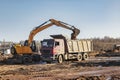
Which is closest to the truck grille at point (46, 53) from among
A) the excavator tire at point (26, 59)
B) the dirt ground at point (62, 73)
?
the excavator tire at point (26, 59)

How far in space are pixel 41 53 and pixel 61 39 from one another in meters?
2.96

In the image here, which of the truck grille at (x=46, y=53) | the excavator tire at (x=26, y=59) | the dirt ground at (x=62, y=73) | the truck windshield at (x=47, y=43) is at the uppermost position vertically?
the truck windshield at (x=47, y=43)

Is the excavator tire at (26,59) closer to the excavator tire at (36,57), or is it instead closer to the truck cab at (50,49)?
the excavator tire at (36,57)

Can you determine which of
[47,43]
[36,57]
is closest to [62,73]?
[47,43]

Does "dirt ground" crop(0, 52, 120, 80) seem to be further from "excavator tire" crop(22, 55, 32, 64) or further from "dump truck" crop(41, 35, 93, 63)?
"excavator tire" crop(22, 55, 32, 64)

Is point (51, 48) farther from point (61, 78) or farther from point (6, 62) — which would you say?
point (61, 78)

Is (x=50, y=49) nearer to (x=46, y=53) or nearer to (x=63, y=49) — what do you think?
(x=46, y=53)

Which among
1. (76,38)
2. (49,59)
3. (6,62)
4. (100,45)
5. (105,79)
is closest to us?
(105,79)

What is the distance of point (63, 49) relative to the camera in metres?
40.8

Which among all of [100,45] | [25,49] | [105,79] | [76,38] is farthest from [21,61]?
[100,45]

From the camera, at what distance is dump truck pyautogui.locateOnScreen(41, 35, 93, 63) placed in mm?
39219

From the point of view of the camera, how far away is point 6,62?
137 feet

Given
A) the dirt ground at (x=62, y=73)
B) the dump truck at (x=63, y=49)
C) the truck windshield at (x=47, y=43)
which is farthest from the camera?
the truck windshield at (x=47, y=43)

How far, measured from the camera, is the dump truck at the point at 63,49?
3922 cm
